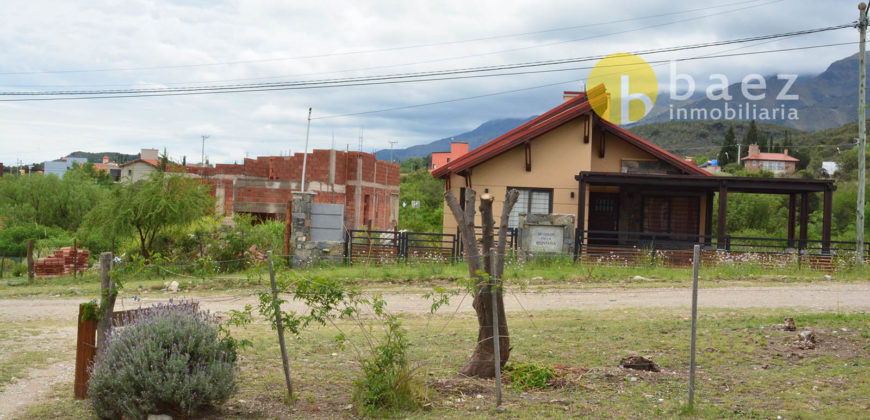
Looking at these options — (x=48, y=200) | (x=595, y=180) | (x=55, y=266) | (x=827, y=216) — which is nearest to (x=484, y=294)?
(x=595, y=180)

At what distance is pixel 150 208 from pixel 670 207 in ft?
60.0

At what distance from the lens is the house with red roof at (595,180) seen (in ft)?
77.6

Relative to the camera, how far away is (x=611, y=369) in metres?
8.43

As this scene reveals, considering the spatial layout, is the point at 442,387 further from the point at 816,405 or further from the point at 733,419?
the point at 816,405

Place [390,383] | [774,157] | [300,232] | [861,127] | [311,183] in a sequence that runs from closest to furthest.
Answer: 1. [390,383]
2. [300,232]
3. [861,127]
4. [311,183]
5. [774,157]

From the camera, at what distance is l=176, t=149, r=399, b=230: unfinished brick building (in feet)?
119

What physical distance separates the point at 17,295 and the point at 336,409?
13958mm

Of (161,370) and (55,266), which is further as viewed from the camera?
(55,266)

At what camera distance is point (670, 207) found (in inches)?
1030

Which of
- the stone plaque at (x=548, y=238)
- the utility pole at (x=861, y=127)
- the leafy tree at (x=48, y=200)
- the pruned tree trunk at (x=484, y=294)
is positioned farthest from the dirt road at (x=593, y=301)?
the leafy tree at (x=48, y=200)

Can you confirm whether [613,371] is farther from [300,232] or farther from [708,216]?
[708,216]

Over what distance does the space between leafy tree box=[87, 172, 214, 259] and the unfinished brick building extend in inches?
489

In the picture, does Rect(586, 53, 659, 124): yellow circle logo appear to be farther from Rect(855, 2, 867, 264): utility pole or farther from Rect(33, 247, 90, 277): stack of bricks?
Rect(33, 247, 90, 277): stack of bricks

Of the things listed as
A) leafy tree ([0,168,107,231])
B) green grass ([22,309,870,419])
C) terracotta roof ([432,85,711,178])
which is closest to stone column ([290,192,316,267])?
terracotta roof ([432,85,711,178])
